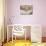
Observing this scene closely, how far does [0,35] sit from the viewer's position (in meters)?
2.11

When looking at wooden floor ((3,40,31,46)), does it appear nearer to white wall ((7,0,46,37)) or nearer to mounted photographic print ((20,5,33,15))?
white wall ((7,0,46,37))

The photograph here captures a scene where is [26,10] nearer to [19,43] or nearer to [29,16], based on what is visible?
[29,16]

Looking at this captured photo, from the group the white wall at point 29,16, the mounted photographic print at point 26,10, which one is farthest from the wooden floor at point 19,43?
the mounted photographic print at point 26,10

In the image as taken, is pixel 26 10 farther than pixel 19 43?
Yes

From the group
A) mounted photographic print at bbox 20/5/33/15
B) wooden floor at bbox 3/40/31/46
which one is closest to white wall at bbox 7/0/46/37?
mounted photographic print at bbox 20/5/33/15

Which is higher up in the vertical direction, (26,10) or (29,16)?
(26,10)

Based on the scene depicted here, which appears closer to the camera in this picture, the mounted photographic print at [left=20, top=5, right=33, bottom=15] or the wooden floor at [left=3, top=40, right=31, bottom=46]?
the wooden floor at [left=3, top=40, right=31, bottom=46]

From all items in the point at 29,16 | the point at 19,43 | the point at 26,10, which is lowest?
the point at 19,43

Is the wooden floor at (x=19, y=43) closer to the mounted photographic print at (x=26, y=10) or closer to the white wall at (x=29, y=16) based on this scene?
the white wall at (x=29, y=16)

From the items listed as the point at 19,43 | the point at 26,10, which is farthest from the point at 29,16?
the point at 19,43

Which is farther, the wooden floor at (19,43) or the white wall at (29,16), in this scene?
the white wall at (29,16)

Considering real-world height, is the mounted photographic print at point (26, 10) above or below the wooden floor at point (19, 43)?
above

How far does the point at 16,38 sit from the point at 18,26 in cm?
22

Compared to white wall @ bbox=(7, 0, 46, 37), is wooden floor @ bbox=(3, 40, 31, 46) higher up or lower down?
lower down
